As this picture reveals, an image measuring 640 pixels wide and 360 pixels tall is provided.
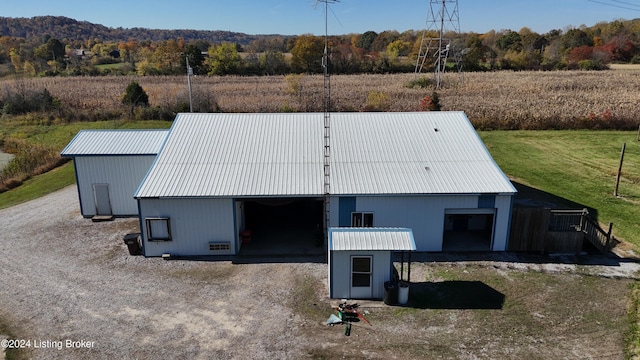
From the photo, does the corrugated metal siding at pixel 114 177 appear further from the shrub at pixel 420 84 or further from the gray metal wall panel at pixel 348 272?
the shrub at pixel 420 84

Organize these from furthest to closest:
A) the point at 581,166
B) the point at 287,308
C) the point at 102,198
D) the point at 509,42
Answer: the point at 509,42, the point at 581,166, the point at 102,198, the point at 287,308

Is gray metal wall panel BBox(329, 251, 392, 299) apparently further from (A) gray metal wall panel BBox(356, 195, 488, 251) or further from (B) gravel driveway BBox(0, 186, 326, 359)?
(A) gray metal wall panel BBox(356, 195, 488, 251)

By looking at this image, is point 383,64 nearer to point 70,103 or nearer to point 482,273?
point 70,103

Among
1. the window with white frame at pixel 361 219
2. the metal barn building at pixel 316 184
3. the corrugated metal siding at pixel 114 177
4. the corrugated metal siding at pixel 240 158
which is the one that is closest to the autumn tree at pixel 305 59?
the corrugated metal siding at pixel 240 158

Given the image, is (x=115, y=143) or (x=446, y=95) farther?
(x=446, y=95)

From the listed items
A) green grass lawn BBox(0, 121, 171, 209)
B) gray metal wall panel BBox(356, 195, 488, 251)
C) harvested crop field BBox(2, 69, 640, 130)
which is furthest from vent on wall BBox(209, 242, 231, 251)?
harvested crop field BBox(2, 69, 640, 130)

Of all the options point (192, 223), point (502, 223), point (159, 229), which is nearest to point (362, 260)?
point (502, 223)

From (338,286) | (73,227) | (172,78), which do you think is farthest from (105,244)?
(172,78)

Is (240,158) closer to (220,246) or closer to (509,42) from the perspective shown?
(220,246)
